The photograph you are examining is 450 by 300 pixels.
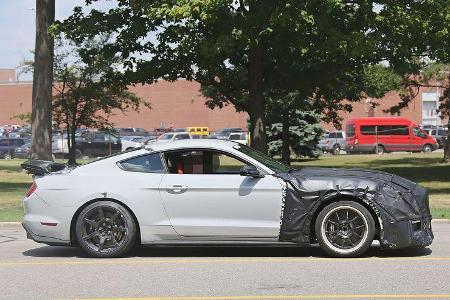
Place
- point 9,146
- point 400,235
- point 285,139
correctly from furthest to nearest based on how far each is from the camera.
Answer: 1. point 9,146
2. point 285,139
3. point 400,235

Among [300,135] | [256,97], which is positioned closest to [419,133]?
[300,135]

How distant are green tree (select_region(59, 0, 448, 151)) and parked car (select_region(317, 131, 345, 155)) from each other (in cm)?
2815

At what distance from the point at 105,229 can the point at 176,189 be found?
0.96 metres

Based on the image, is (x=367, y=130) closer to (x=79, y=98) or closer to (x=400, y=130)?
(x=400, y=130)

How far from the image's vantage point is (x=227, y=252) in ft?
31.3

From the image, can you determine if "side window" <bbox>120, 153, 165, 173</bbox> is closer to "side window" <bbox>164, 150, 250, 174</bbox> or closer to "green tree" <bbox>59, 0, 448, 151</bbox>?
"side window" <bbox>164, 150, 250, 174</bbox>

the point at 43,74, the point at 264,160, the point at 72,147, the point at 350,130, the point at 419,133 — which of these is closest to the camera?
the point at 264,160

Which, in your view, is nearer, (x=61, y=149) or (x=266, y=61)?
(x=266, y=61)

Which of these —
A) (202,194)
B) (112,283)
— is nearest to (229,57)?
(202,194)

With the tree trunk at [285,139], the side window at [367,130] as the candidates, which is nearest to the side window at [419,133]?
the side window at [367,130]

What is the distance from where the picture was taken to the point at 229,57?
80.4 ft

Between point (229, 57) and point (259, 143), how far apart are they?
2.95 meters

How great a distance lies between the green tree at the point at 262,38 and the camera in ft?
65.2

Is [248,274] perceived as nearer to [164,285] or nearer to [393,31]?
[164,285]
